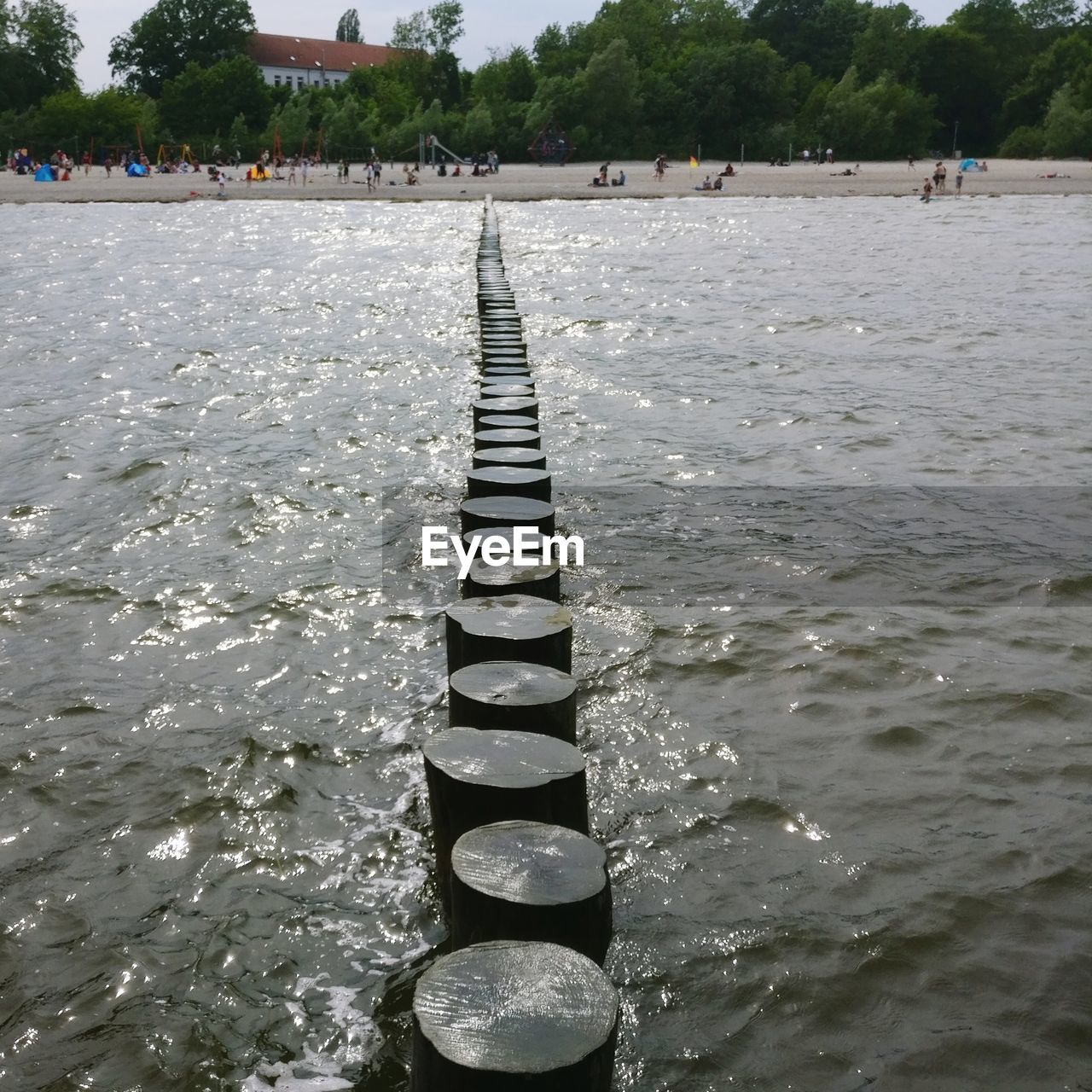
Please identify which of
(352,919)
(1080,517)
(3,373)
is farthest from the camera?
(3,373)

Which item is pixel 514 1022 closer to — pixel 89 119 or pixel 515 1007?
pixel 515 1007

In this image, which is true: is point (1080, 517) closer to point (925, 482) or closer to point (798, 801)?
point (925, 482)

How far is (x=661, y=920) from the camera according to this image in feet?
11.5

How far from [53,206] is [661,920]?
47.8 metres

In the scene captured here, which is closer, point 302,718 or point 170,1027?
A: point 170,1027

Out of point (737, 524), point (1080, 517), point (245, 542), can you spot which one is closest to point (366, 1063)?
point (245, 542)

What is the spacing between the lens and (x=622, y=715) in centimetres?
482

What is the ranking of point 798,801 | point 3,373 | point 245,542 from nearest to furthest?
1. point 798,801
2. point 245,542
3. point 3,373

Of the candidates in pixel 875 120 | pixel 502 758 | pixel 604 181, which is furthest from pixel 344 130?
pixel 502 758

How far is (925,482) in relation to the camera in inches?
323

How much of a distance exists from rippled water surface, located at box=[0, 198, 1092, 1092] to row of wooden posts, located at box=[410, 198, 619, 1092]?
577 mm

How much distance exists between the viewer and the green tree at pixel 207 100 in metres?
95.1

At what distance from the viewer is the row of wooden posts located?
2.13 m

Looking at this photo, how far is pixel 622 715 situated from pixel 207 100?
10166 centimetres
